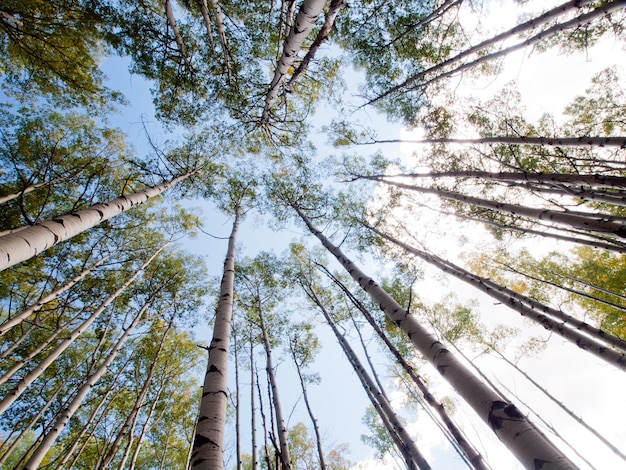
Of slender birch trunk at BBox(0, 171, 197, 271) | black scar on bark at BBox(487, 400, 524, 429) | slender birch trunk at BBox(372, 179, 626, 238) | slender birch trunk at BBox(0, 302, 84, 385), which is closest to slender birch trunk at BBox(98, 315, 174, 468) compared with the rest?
slender birch trunk at BBox(0, 302, 84, 385)

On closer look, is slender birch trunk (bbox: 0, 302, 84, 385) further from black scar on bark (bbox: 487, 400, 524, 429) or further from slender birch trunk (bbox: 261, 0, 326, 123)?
black scar on bark (bbox: 487, 400, 524, 429)

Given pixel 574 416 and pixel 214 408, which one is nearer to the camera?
pixel 214 408

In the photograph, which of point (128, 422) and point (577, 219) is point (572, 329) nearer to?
point (577, 219)

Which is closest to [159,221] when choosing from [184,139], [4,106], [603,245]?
[184,139]

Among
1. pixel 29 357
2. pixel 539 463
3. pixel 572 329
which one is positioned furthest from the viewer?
pixel 29 357

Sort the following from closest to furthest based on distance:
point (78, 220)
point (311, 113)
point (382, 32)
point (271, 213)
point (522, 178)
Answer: point (78, 220), point (522, 178), point (382, 32), point (311, 113), point (271, 213)

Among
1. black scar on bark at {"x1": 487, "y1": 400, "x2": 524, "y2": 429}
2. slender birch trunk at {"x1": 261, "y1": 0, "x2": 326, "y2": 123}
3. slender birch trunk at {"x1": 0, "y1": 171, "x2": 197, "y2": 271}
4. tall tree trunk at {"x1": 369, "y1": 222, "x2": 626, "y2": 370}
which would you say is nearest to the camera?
black scar on bark at {"x1": 487, "y1": 400, "x2": 524, "y2": 429}

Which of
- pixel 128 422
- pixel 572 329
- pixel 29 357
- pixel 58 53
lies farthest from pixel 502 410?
pixel 58 53

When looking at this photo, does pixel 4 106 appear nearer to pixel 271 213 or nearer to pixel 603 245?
pixel 271 213

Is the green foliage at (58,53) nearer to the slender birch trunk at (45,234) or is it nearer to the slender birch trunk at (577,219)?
the slender birch trunk at (45,234)

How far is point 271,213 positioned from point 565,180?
25.3 ft

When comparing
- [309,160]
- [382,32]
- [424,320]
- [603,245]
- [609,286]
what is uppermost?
[309,160]

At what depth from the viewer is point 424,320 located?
10.6 meters

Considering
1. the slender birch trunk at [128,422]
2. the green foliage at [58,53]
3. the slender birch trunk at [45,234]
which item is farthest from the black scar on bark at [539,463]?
the green foliage at [58,53]
